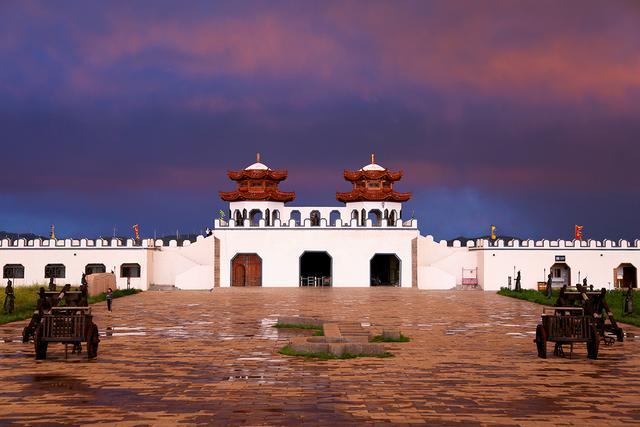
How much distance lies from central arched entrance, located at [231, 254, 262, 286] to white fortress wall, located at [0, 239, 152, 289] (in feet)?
19.0

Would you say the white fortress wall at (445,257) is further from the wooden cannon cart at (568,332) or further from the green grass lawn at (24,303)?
the wooden cannon cart at (568,332)

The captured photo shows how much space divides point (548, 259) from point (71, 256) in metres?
31.9

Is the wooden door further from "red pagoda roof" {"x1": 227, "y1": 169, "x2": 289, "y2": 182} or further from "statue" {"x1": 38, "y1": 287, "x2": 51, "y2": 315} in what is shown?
"statue" {"x1": 38, "y1": 287, "x2": 51, "y2": 315}

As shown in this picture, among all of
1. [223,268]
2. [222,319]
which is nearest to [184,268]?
[223,268]

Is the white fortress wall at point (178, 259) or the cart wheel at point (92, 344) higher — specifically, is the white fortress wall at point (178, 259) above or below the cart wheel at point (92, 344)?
above

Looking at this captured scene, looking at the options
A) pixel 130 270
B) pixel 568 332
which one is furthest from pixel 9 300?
pixel 130 270

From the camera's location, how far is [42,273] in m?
51.4

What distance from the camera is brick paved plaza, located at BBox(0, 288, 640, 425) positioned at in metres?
9.08

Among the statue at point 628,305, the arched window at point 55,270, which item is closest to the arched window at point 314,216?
the arched window at point 55,270

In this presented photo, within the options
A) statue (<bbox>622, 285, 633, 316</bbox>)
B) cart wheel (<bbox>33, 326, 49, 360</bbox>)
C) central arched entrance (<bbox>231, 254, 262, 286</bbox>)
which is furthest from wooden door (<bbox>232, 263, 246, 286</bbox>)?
cart wheel (<bbox>33, 326, 49, 360</bbox>)

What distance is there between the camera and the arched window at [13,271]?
2030 inches

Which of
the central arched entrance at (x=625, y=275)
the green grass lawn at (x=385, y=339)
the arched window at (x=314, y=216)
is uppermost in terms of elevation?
the arched window at (x=314, y=216)

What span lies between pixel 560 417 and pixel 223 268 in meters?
43.3

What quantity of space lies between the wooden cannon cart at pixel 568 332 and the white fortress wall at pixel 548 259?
36834mm
